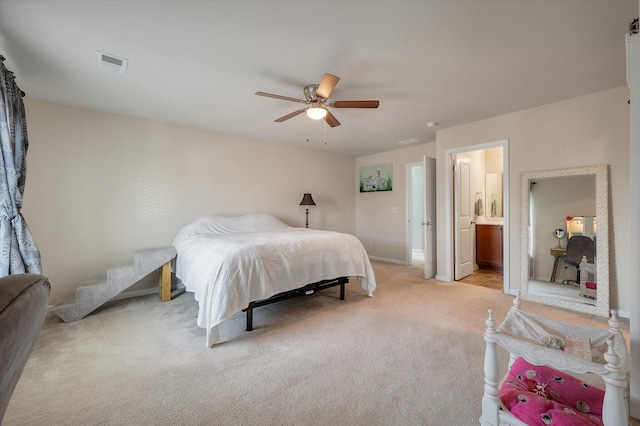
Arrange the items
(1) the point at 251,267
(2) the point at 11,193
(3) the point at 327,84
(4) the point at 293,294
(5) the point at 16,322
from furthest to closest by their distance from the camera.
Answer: (4) the point at 293,294 → (1) the point at 251,267 → (3) the point at 327,84 → (2) the point at 11,193 → (5) the point at 16,322

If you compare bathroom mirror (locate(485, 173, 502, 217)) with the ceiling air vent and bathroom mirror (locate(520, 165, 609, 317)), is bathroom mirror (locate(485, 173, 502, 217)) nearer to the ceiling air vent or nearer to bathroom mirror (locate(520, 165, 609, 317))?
bathroom mirror (locate(520, 165, 609, 317))

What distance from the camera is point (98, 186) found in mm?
3354

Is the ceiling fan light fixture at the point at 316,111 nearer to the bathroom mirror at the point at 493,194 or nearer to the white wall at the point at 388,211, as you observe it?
the white wall at the point at 388,211

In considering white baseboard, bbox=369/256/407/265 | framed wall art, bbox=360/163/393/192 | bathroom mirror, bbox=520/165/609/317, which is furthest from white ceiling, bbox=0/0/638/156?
white baseboard, bbox=369/256/407/265

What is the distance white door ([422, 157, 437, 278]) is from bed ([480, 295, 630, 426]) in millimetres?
2841

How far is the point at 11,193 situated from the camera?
80.8 inches

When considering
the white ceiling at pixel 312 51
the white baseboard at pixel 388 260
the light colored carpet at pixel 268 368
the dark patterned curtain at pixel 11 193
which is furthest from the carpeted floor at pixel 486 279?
the dark patterned curtain at pixel 11 193

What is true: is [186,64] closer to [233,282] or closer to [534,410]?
[233,282]

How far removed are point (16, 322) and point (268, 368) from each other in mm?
1614

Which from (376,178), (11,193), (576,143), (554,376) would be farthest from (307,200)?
(554,376)

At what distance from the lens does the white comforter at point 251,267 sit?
2.24 meters

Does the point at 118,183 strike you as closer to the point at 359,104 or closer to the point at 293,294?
the point at 293,294

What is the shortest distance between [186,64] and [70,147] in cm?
215

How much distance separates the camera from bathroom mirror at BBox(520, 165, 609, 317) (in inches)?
112
